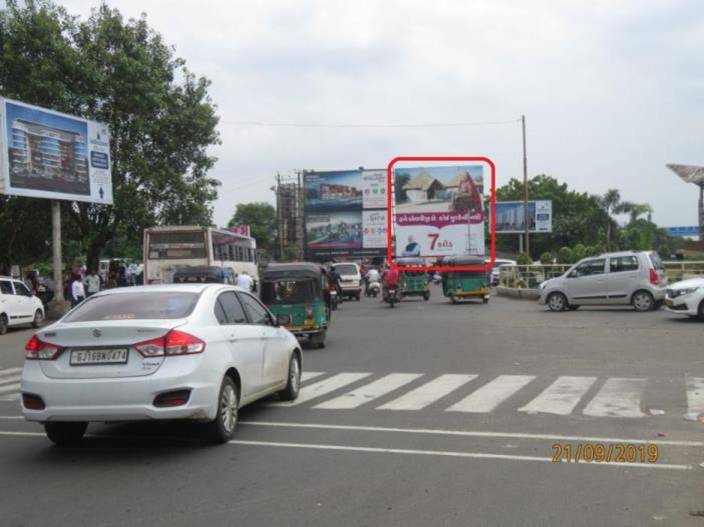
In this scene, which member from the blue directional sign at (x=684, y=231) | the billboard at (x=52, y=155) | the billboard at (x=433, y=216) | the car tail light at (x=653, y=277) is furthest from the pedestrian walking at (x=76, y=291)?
the blue directional sign at (x=684, y=231)

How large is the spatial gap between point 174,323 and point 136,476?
1402 mm

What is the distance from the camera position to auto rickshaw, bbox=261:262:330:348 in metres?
16.5

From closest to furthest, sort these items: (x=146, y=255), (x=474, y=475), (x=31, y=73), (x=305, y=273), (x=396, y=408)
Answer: (x=474, y=475) < (x=396, y=408) < (x=305, y=273) < (x=31, y=73) < (x=146, y=255)

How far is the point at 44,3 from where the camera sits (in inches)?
1264

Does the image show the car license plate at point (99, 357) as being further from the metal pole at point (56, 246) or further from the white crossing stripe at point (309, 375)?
the metal pole at point (56, 246)

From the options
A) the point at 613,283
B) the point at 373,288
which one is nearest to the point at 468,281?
the point at 613,283

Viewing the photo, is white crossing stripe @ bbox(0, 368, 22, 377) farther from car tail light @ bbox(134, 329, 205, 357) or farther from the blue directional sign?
the blue directional sign

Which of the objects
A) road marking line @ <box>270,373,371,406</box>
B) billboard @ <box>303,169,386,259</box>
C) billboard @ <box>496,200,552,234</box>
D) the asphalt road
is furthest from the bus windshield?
billboard @ <box>496,200,552,234</box>

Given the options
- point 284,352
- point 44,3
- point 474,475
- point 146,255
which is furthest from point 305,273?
point 44,3

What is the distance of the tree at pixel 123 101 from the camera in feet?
103

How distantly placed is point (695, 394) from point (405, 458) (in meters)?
4.82

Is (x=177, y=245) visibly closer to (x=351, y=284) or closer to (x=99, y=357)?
(x=351, y=284)

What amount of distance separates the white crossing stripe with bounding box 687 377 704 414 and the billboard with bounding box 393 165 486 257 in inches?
401

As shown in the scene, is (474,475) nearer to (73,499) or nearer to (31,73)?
(73,499)
